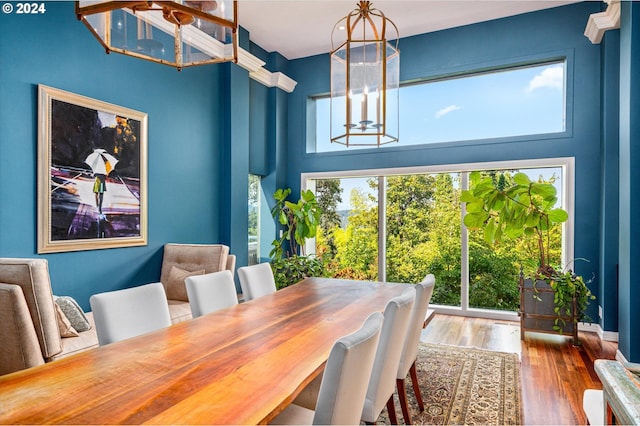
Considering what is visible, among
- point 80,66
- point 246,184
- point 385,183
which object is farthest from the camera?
point 385,183

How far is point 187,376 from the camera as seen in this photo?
1.25 meters

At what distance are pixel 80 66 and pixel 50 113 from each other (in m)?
0.54

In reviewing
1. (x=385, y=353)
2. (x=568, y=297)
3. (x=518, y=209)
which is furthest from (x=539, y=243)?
(x=385, y=353)

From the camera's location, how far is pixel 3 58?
8.76ft

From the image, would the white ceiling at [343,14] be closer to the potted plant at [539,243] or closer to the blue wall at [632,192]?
the blue wall at [632,192]

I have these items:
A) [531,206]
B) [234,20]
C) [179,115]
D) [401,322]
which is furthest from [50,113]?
[531,206]

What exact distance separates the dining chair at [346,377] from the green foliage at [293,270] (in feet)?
12.5

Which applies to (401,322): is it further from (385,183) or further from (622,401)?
(385,183)

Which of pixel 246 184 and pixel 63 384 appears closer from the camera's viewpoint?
pixel 63 384

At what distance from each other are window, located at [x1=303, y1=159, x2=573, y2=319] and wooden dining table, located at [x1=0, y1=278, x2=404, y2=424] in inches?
131

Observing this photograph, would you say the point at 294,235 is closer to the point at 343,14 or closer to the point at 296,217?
the point at 296,217

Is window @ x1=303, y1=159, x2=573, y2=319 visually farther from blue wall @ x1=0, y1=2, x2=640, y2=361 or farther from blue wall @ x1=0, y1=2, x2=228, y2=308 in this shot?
blue wall @ x1=0, y1=2, x2=228, y2=308

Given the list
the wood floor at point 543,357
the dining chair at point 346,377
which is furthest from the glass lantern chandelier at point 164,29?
the wood floor at point 543,357

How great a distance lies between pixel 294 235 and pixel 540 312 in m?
3.18
